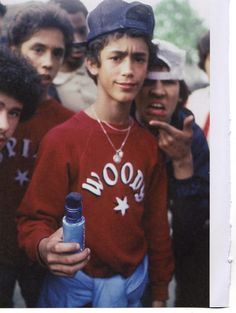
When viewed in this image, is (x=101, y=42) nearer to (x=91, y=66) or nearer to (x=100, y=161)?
(x=91, y=66)

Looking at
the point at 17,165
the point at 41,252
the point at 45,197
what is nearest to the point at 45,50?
the point at 17,165

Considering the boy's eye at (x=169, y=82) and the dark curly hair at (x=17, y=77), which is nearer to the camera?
the dark curly hair at (x=17, y=77)

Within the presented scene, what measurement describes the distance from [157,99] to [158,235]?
68cm

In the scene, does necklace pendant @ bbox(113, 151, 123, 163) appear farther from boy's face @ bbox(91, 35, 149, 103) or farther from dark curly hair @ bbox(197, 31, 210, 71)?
dark curly hair @ bbox(197, 31, 210, 71)

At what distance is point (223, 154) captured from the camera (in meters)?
3.42

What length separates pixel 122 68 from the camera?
336 centimetres

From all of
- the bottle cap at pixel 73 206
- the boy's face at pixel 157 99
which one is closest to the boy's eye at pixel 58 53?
the boy's face at pixel 157 99

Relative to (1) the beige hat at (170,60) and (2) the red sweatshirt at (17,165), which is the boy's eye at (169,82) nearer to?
(1) the beige hat at (170,60)

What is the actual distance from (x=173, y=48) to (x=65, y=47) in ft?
1.76

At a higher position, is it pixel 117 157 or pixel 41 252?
pixel 117 157

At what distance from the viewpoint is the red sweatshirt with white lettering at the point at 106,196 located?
11.0ft

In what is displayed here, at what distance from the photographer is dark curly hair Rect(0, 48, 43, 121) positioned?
3322mm

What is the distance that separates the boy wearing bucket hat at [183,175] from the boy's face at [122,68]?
0.09 metres

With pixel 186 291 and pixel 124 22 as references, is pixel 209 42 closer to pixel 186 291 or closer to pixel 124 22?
pixel 124 22
